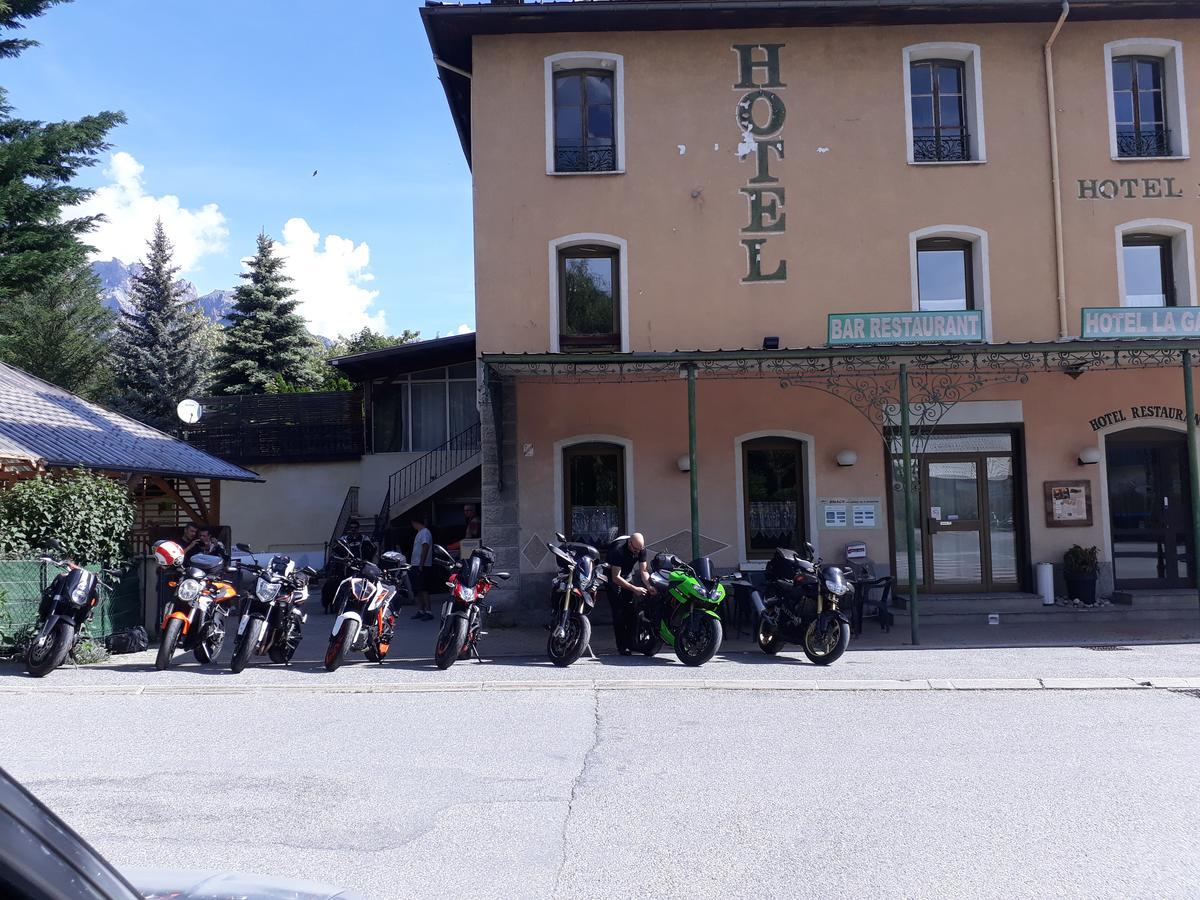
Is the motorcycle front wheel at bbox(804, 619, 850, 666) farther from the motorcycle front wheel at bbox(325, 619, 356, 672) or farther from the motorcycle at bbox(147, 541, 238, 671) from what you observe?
the motorcycle at bbox(147, 541, 238, 671)

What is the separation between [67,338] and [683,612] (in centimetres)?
3237

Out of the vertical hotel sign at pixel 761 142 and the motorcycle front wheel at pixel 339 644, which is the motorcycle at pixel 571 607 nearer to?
the motorcycle front wheel at pixel 339 644

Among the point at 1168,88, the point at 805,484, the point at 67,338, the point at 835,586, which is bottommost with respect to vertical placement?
the point at 835,586

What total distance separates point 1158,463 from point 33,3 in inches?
895

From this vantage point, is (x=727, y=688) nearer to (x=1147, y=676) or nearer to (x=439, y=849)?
(x=1147, y=676)

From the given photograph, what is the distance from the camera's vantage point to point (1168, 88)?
15.0 meters

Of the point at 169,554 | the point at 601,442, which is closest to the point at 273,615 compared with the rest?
the point at 169,554

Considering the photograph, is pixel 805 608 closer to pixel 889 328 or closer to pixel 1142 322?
pixel 889 328

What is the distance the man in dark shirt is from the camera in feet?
35.8

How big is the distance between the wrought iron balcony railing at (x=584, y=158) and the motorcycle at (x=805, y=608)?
6.87 m


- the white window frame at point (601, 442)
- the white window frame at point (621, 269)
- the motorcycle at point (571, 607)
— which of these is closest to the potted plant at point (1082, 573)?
the white window frame at point (601, 442)

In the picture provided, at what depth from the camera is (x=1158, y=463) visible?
14.7m

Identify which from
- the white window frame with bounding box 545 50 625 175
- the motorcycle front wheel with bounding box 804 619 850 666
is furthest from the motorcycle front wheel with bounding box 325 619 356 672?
the white window frame with bounding box 545 50 625 175

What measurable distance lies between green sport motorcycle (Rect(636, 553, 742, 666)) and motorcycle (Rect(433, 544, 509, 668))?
1823 millimetres
